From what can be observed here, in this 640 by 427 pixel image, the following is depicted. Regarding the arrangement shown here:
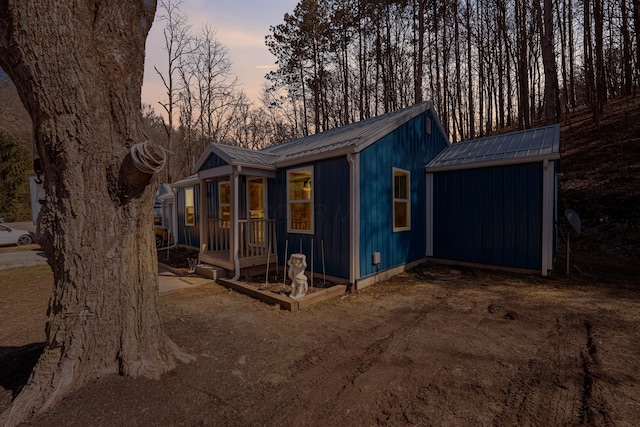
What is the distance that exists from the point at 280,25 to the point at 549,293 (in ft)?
55.4

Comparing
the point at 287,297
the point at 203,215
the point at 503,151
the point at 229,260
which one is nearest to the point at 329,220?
the point at 287,297

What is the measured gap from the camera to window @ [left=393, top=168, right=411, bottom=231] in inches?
271

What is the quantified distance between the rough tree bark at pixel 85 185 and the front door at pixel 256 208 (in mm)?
4343

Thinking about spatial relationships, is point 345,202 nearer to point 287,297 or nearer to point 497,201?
point 287,297

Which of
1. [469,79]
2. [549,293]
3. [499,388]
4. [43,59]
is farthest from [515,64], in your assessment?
[43,59]

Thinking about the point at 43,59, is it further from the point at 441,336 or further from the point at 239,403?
the point at 441,336

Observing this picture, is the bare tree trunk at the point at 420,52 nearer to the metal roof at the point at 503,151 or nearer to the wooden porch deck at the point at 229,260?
the metal roof at the point at 503,151

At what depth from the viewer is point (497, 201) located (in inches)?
263

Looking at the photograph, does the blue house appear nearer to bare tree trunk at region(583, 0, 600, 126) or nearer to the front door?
the front door

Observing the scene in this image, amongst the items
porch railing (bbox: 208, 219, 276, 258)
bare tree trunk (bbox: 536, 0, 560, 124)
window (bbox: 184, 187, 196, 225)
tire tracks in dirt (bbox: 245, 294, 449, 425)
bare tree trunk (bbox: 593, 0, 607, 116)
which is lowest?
tire tracks in dirt (bbox: 245, 294, 449, 425)

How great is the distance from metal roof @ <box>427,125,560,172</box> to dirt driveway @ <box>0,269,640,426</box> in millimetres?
2821

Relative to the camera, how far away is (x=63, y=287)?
239cm

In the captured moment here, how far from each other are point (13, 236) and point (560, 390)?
17.6m

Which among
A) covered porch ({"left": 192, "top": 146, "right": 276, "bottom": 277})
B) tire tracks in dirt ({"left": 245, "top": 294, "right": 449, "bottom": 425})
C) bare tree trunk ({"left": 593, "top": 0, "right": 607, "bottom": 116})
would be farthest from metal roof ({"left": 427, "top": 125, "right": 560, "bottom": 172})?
bare tree trunk ({"left": 593, "top": 0, "right": 607, "bottom": 116})
